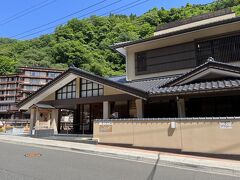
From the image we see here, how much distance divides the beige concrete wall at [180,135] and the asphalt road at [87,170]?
8.30ft

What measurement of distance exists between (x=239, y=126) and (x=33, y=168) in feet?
26.9

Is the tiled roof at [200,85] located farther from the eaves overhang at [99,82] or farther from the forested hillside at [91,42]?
the forested hillside at [91,42]

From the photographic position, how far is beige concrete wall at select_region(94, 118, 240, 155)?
10.3 meters

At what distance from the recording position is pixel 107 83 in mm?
16281

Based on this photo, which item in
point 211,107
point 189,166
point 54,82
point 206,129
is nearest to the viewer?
point 189,166

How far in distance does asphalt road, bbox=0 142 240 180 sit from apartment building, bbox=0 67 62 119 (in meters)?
76.8

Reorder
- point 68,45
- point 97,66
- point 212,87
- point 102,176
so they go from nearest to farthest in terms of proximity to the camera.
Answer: point 102,176
point 212,87
point 97,66
point 68,45

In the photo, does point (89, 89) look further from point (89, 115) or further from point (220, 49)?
point (220, 49)

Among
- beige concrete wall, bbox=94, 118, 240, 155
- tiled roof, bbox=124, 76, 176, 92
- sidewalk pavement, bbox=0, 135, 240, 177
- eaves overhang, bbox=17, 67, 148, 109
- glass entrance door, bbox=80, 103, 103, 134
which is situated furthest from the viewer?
glass entrance door, bbox=80, 103, 103, 134

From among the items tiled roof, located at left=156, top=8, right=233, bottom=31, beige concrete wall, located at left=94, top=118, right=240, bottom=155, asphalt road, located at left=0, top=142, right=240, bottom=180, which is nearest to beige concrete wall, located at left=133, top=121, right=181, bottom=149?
beige concrete wall, located at left=94, top=118, right=240, bottom=155

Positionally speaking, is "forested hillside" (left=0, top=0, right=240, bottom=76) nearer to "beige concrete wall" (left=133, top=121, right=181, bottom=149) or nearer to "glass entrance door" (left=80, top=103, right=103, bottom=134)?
"glass entrance door" (left=80, top=103, right=103, bottom=134)

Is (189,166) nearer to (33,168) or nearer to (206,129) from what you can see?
(206,129)

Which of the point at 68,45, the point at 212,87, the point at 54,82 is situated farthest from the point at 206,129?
the point at 68,45

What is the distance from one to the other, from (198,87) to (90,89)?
8796mm
